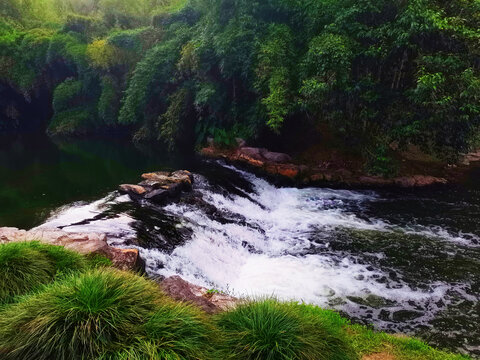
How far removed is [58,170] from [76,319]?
17098 millimetres

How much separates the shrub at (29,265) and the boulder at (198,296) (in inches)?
59.1

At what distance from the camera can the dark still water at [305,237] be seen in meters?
8.20

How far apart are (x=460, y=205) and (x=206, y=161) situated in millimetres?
12369

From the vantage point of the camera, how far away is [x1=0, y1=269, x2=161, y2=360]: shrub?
3262 millimetres

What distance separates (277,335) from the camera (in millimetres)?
3785

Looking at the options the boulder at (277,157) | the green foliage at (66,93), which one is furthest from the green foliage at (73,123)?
the boulder at (277,157)

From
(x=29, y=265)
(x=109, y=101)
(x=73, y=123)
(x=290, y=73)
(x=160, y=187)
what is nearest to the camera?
(x=29, y=265)

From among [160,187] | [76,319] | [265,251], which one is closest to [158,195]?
[160,187]

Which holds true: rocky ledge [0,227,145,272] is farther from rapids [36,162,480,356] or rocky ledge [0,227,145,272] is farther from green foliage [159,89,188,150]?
green foliage [159,89,188,150]

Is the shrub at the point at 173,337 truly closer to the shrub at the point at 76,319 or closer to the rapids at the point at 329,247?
the shrub at the point at 76,319

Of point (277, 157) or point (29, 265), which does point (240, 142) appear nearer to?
point (277, 157)

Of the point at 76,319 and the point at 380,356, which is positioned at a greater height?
the point at 76,319

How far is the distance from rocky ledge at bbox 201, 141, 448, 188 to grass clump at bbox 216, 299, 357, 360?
1288 cm

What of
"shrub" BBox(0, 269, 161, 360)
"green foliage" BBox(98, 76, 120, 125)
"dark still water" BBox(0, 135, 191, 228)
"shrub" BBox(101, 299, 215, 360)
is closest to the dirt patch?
"shrub" BBox(101, 299, 215, 360)
